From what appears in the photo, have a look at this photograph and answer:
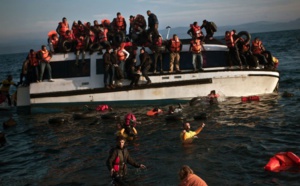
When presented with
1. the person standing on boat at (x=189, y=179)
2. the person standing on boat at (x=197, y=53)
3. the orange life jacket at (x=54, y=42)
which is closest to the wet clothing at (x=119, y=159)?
the person standing on boat at (x=189, y=179)

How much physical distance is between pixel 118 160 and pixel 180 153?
276cm

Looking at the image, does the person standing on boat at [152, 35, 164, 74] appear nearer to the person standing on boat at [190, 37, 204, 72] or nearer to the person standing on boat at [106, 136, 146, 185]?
the person standing on boat at [190, 37, 204, 72]

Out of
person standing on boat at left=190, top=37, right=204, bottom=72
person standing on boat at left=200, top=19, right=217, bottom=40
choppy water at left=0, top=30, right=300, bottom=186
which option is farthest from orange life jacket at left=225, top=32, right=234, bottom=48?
choppy water at left=0, top=30, right=300, bottom=186

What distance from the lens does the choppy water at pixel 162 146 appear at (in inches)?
366

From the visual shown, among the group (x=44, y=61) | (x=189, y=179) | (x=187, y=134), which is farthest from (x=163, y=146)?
(x=44, y=61)

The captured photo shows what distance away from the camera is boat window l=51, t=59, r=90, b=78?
1722cm

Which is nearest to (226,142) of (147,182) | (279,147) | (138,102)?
(279,147)

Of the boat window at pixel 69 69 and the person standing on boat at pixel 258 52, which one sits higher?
the person standing on boat at pixel 258 52

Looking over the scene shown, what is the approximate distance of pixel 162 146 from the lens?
1156cm

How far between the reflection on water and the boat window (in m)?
1.99

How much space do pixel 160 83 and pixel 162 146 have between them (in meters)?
5.34

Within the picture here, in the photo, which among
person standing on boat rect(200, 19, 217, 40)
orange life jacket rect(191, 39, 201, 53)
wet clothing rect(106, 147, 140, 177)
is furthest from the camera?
person standing on boat rect(200, 19, 217, 40)

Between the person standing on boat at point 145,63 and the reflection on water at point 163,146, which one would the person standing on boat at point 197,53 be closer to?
the reflection on water at point 163,146

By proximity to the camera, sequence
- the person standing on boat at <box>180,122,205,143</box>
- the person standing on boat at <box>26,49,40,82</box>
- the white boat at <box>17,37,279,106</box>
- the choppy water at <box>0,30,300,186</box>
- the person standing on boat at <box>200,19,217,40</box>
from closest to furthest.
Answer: the choppy water at <box>0,30,300,186</box> < the person standing on boat at <box>180,122,205,143</box> < the white boat at <box>17,37,279,106</box> < the person standing on boat at <box>26,49,40,82</box> < the person standing on boat at <box>200,19,217,40</box>
